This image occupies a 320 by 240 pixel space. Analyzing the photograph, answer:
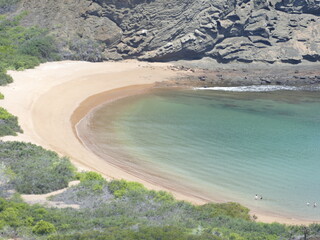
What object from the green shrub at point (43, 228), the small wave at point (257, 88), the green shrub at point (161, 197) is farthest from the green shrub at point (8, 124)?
the small wave at point (257, 88)

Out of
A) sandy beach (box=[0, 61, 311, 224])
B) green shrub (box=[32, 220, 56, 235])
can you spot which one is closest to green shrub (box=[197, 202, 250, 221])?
sandy beach (box=[0, 61, 311, 224])

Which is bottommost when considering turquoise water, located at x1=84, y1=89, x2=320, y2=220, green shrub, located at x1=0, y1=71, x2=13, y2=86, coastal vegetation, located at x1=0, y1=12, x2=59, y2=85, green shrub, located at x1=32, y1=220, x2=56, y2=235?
turquoise water, located at x1=84, y1=89, x2=320, y2=220

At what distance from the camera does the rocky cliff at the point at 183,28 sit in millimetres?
46812

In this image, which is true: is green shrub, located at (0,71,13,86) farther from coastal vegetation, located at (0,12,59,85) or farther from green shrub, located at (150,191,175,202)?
green shrub, located at (150,191,175,202)

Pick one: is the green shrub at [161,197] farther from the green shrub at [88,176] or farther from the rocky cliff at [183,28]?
the rocky cliff at [183,28]

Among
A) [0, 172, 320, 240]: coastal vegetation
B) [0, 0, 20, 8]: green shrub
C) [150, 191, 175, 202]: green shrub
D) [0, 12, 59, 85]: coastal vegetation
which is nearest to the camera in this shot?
[0, 172, 320, 240]: coastal vegetation

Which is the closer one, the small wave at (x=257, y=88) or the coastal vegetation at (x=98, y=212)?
the coastal vegetation at (x=98, y=212)

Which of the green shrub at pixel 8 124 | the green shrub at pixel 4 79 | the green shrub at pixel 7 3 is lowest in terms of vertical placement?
the green shrub at pixel 8 124

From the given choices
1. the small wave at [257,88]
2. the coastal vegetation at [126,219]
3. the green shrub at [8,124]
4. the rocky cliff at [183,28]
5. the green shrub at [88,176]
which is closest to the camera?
the coastal vegetation at [126,219]

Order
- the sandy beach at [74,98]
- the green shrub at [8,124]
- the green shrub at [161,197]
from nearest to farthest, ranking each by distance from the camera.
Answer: the green shrub at [161,197] → the sandy beach at [74,98] → the green shrub at [8,124]

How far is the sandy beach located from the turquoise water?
119cm

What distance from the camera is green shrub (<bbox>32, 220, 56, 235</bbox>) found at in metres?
13.3

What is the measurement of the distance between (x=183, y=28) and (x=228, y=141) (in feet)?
78.3

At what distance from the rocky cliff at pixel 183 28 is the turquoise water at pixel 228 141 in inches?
322
